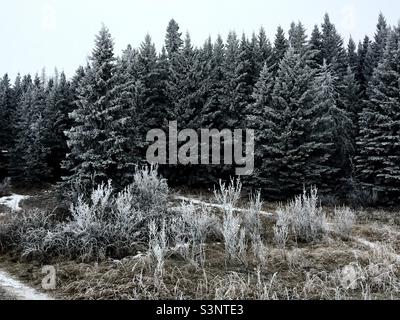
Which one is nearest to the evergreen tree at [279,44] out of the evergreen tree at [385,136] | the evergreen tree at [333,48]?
the evergreen tree at [333,48]

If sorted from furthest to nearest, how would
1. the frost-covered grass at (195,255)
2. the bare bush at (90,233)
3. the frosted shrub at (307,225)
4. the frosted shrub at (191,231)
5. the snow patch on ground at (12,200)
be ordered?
1. the snow patch on ground at (12,200)
2. the frosted shrub at (307,225)
3. the bare bush at (90,233)
4. the frosted shrub at (191,231)
5. the frost-covered grass at (195,255)

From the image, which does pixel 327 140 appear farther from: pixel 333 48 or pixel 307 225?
pixel 307 225

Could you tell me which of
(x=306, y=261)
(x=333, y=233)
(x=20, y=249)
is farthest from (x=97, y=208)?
(x=333, y=233)

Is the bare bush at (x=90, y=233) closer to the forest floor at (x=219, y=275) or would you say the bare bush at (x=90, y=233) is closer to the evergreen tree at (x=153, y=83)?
the forest floor at (x=219, y=275)

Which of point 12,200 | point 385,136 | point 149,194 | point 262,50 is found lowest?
point 12,200

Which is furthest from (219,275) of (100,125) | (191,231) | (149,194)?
(100,125)

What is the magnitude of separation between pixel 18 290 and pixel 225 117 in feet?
77.9

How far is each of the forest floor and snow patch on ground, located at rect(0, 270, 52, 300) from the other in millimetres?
145

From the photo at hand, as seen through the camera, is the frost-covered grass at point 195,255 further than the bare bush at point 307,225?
No

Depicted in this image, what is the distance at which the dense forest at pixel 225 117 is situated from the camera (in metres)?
23.6

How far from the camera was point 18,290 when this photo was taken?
739cm

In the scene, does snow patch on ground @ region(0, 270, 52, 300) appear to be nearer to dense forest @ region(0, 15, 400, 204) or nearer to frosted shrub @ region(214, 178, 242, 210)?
frosted shrub @ region(214, 178, 242, 210)

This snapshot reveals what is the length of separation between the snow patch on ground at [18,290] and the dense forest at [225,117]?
1310cm
